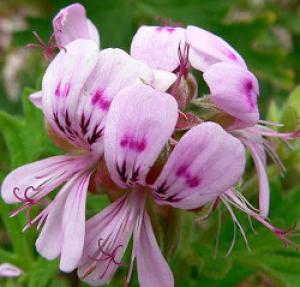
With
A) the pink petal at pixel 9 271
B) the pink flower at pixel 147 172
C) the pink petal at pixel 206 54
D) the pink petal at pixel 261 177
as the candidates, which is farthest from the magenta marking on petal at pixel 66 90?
the pink petal at pixel 9 271

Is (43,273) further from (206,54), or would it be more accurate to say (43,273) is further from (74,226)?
→ (206,54)

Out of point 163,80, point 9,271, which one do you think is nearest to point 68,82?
point 163,80

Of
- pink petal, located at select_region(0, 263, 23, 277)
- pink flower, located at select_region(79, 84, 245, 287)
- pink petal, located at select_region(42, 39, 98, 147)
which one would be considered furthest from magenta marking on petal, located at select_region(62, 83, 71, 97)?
pink petal, located at select_region(0, 263, 23, 277)

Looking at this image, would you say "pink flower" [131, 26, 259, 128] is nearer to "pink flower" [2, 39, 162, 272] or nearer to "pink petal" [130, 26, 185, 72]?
"pink petal" [130, 26, 185, 72]

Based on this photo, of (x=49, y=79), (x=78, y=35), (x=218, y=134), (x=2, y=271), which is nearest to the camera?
(x=218, y=134)

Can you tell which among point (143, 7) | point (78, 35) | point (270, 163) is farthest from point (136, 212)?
point (143, 7)

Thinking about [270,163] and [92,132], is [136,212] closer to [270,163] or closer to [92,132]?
[92,132]
